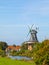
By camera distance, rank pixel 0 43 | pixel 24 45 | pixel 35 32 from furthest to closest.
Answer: pixel 0 43, pixel 24 45, pixel 35 32

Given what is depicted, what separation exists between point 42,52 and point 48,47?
0.89 m

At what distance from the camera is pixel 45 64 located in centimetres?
2567

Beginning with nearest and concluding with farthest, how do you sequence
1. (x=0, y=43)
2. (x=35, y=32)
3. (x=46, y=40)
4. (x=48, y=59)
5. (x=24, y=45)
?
(x=48, y=59)
(x=46, y=40)
(x=35, y=32)
(x=24, y=45)
(x=0, y=43)

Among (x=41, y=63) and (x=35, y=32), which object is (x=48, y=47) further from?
(x=35, y=32)

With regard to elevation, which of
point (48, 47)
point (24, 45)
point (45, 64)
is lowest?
point (45, 64)

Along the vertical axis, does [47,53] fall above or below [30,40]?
below

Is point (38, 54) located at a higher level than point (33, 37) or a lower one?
lower

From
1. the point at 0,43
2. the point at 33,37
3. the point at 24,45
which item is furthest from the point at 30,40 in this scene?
the point at 0,43

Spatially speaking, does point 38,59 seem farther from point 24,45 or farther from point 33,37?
point 24,45

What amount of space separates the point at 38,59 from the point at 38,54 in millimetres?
899

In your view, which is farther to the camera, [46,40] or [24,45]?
[24,45]

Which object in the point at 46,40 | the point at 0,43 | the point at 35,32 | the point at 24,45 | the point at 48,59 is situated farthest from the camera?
the point at 0,43

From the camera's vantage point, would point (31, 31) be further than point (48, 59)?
Yes

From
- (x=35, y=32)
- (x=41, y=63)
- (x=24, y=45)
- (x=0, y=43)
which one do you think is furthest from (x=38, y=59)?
(x=0, y=43)
